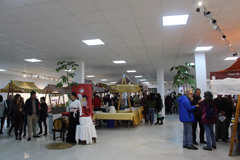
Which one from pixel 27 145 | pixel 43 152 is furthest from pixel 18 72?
pixel 43 152

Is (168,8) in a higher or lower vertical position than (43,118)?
higher

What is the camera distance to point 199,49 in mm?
7184

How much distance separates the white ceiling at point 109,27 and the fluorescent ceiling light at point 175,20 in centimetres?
15

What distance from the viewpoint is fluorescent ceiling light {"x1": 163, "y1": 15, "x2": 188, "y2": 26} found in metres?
4.27

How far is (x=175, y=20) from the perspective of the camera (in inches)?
174

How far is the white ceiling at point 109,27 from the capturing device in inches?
146

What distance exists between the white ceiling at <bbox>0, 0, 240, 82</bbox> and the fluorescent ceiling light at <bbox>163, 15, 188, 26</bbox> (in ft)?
0.51

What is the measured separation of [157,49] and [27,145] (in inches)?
218

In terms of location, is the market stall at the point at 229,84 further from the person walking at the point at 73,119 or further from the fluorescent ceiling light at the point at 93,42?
the fluorescent ceiling light at the point at 93,42

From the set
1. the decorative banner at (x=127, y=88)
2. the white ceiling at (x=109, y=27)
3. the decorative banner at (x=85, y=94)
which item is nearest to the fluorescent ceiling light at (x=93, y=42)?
the white ceiling at (x=109, y=27)

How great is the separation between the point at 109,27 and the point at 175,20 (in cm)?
171

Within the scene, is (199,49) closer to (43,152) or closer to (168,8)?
(168,8)

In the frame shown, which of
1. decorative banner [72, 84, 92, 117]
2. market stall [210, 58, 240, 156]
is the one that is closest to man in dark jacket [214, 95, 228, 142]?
market stall [210, 58, 240, 156]

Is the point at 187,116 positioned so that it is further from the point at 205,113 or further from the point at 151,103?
the point at 151,103
